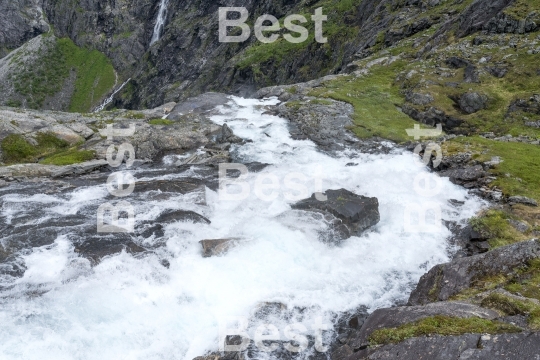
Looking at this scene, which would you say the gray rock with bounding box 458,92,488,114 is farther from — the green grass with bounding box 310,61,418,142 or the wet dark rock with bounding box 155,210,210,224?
the wet dark rock with bounding box 155,210,210,224

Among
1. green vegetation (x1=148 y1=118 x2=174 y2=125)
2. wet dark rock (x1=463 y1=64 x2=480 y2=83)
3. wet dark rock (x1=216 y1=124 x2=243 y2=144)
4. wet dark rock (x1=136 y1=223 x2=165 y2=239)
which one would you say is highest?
wet dark rock (x1=463 y1=64 x2=480 y2=83)

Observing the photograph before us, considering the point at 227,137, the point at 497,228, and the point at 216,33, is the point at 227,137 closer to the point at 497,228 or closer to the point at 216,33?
the point at 497,228

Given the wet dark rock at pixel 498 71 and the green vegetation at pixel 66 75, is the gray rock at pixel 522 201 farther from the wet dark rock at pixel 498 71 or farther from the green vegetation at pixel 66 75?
the green vegetation at pixel 66 75

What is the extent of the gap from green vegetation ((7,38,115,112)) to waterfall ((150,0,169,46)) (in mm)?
25009

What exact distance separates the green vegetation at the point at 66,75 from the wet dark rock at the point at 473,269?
524 feet

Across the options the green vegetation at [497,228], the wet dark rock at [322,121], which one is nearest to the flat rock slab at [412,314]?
the green vegetation at [497,228]

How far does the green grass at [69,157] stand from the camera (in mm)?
30252

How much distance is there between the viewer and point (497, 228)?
839 inches

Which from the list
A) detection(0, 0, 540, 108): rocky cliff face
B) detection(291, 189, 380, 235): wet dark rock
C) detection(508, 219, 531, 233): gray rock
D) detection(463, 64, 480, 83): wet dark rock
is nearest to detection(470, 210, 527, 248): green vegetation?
detection(508, 219, 531, 233): gray rock

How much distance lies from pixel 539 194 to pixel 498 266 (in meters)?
13.1

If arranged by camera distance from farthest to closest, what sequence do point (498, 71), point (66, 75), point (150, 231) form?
point (66, 75), point (498, 71), point (150, 231)

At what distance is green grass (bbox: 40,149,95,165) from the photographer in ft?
99.3

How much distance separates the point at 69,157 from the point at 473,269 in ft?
96.2

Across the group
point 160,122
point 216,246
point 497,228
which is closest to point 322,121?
point 160,122
